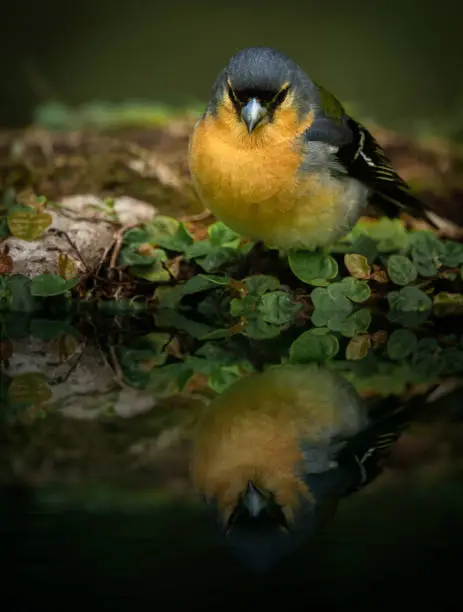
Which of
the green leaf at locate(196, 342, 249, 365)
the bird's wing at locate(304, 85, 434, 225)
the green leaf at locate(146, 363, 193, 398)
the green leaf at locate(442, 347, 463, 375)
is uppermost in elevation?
the bird's wing at locate(304, 85, 434, 225)

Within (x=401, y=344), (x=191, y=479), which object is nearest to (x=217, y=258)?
(x=401, y=344)

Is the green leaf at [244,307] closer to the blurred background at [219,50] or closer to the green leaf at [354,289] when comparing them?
the green leaf at [354,289]

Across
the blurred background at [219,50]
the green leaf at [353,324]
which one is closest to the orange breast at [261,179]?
the green leaf at [353,324]

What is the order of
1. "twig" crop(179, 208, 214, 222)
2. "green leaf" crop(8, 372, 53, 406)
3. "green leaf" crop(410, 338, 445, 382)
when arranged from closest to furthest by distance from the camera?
1. "green leaf" crop(8, 372, 53, 406)
2. "green leaf" crop(410, 338, 445, 382)
3. "twig" crop(179, 208, 214, 222)

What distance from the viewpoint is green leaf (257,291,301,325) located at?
3.03 meters

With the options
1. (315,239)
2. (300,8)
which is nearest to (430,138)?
(300,8)

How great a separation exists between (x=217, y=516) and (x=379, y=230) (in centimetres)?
216

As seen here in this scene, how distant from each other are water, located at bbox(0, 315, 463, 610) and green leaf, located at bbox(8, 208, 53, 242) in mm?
649

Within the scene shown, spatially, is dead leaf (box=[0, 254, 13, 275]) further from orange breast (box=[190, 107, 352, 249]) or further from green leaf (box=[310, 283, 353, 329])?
green leaf (box=[310, 283, 353, 329])

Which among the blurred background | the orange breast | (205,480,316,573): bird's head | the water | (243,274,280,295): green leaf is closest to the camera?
the water

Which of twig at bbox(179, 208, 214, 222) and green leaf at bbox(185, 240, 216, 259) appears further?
twig at bbox(179, 208, 214, 222)

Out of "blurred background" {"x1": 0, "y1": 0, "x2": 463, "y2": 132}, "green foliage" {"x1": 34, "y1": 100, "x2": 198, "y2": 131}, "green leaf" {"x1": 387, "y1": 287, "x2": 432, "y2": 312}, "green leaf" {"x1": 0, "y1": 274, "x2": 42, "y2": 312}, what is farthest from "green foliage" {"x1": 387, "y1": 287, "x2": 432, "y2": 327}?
"blurred background" {"x1": 0, "y1": 0, "x2": 463, "y2": 132}

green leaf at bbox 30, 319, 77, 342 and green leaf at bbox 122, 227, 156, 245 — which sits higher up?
green leaf at bbox 122, 227, 156, 245

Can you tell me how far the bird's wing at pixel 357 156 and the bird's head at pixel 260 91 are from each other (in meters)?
0.08
